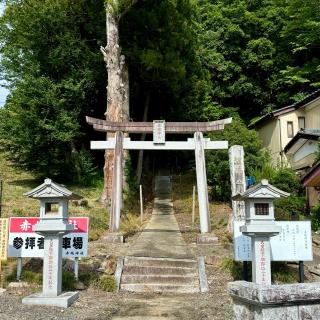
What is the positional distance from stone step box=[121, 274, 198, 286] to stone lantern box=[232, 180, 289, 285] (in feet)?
5.69

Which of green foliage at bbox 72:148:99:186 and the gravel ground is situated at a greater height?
green foliage at bbox 72:148:99:186

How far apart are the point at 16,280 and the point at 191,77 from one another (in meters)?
19.6

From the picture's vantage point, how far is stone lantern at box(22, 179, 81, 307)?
27.5 feet

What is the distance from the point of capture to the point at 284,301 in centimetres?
424

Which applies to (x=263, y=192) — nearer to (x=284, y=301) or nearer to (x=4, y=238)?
(x=284, y=301)

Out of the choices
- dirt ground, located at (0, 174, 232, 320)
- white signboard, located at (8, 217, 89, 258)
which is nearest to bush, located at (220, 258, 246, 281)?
dirt ground, located at (0, 174, 232, 320)

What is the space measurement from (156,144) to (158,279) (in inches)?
233

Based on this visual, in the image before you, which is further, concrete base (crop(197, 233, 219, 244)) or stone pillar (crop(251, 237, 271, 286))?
concrete base (crop(197, 233, 219, 244))

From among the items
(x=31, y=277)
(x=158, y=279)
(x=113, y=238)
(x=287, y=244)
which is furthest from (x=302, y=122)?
(x=31, y=277)

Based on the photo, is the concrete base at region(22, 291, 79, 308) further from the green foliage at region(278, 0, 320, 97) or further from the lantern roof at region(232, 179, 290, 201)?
the green foliage at region(278, 0, 320, 97)

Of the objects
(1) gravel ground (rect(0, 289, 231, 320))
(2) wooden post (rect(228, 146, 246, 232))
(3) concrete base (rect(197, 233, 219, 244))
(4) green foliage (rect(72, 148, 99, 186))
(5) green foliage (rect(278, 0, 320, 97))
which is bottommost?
(1) gravel ground (rect(0, 289, 231, 320))

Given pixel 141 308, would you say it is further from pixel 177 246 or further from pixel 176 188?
pixel 176 188

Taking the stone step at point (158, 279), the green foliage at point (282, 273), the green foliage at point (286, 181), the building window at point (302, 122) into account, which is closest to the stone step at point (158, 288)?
the stone step at point (158, 279)

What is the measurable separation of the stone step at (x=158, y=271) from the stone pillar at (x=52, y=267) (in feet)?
7.06
